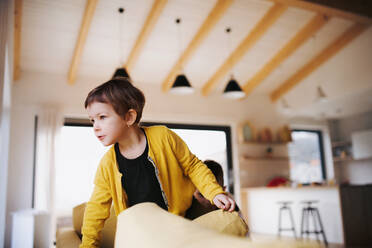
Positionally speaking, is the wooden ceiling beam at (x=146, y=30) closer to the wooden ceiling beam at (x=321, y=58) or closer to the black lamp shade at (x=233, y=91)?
the black lamp shade at (x=233, y=91)

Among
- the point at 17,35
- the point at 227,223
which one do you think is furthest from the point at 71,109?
the point at 227,223

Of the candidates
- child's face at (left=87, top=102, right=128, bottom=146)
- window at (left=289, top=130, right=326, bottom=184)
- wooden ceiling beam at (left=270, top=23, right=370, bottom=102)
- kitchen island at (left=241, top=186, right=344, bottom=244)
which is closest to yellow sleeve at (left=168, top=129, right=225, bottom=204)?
child's face at (left=87, top=102, right=128, bottom=146)

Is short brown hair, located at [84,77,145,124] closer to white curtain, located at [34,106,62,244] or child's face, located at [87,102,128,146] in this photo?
child's face, located at [87,102,128,146]

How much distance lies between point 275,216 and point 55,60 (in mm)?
5183

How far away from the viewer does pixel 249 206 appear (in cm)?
763

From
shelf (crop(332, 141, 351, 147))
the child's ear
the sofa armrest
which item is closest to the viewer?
the child's ear

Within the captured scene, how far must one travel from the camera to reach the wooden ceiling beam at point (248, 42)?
231 inches

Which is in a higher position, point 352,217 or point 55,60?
point 55,60

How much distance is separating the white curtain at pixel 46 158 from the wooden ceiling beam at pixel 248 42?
330 centimetres

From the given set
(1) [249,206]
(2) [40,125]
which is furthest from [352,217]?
(2) [40,125]

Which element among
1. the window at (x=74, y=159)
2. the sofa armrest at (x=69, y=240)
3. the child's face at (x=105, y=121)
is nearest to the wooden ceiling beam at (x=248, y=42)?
the window at (x=74, y=159)

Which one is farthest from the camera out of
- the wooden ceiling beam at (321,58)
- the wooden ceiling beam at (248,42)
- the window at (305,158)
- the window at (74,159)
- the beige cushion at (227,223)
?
the window at (305,158)

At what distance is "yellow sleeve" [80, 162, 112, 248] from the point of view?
44.8 inches

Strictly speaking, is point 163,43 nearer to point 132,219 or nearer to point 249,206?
point 249,206
